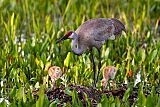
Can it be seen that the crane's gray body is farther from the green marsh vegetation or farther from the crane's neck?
the green marsh vegetation

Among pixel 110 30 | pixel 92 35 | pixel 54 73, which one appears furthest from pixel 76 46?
pixel 54 73

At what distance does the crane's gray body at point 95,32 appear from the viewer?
6.14 meters

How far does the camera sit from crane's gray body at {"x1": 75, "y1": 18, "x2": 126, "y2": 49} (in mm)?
6141

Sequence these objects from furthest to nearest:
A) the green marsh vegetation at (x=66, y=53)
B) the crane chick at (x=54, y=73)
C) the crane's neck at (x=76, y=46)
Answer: the crane's neck at (x=76, y=46), the crane chick at (x=54, y=73), the green marsh vegetation at (x=66, y=53)

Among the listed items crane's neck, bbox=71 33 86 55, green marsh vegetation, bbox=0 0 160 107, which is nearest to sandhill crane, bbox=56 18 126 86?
crane's neck, bbox=71 33 86 55

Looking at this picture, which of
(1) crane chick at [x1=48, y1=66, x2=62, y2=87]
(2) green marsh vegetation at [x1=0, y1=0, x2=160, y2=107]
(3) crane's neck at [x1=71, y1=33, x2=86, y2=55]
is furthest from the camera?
(3) crane's neck at [x1=71, y1=33, x2=86, y2=55]

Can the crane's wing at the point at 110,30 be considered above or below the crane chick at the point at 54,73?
above

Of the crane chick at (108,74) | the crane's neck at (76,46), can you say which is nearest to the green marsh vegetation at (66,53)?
the crane's neck at (76,46)

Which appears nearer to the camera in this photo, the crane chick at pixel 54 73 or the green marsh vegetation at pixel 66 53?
the green marsh vegetation at pixel 66 53

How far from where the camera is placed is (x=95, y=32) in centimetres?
614

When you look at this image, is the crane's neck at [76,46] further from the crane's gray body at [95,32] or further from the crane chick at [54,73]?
the crane chick at [54,73]

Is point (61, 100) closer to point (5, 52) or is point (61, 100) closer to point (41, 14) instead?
point (5, 52)

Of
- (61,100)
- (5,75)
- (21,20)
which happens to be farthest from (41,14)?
(61,100)

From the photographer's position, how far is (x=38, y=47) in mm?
6469
